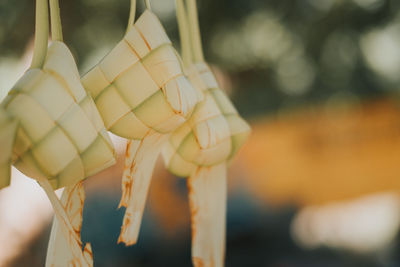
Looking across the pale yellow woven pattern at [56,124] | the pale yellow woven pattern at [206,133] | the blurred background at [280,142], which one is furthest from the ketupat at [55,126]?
the blurred background at [280,142]

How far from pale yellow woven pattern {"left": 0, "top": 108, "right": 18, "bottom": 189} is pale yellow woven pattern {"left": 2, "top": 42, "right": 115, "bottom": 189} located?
0.04 feet

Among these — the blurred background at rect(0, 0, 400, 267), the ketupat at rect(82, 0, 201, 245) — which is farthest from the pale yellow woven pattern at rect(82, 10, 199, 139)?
the blurred background at rect(0, 0, 400, 267)

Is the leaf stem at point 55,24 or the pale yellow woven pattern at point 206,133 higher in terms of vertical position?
the leaf stem at point 55,24

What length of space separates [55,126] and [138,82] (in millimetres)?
77

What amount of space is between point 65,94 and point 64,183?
0.06 metres

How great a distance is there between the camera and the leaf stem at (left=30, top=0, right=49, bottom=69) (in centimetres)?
29

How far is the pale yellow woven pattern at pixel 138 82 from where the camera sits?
1.06 ft

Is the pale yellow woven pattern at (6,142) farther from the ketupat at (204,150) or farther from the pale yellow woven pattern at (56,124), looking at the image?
the ketupat at (204,150)

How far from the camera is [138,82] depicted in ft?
1.06

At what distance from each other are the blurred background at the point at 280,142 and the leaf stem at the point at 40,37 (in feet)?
2.20

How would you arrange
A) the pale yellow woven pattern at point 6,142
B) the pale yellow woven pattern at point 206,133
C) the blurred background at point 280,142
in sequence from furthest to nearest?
the blurred background at point 280,142 < the pale yellow woven pattern at point 206,133 < the pale yellow woven pattern at point 6,142

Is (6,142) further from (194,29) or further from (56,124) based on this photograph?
(194,29)

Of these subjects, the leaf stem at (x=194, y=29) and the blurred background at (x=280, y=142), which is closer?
the leaf stem at (x=194, y=29)

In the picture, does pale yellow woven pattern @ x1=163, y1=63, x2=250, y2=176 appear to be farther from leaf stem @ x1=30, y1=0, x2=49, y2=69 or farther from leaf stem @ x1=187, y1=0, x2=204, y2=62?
leaf stem @ x1=30, y1=0, x2=49, y2=69
